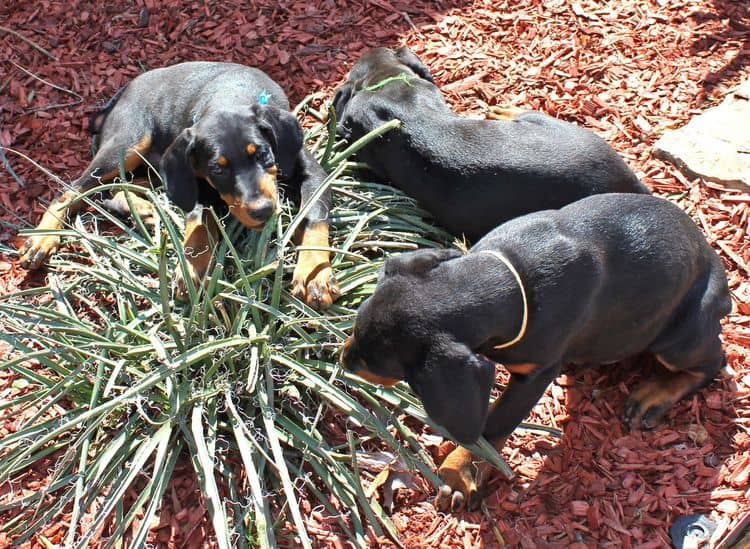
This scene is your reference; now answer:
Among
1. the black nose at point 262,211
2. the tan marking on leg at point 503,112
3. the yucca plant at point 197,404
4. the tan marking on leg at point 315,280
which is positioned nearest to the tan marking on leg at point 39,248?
the yucca plant at point 197,404

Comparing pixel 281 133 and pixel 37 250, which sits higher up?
pixel 281 133

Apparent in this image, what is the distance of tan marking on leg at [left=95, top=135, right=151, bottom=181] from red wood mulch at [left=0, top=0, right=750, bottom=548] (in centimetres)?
47

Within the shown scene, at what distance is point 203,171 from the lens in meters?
4.28

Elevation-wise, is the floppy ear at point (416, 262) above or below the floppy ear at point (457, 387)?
above

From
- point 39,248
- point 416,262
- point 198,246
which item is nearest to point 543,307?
point 416,262

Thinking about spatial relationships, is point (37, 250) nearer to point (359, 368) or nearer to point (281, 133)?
point (281, 133)

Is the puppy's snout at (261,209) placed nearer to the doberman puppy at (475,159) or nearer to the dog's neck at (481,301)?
the doberman puppy at (475,159)

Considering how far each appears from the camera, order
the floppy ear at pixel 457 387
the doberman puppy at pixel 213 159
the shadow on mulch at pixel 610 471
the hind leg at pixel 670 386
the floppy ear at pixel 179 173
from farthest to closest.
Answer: the floppy ear at pixel 179 173 → the doberman puppy at pixel 213 159 → the hind leg at pixel 670 386 → the shadow on mulch at pixel 610 471 → the floppy ear at pixel 457 387

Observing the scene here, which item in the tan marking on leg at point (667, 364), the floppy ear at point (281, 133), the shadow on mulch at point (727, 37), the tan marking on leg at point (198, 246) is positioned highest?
the shadow on mulch at point (727, 37)

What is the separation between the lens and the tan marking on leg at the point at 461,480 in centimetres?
347

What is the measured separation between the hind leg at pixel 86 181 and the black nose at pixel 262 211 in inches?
38.7

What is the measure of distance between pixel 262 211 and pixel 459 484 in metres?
1.68

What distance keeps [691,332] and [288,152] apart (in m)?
2.33

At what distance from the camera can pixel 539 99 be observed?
17.4 feet
